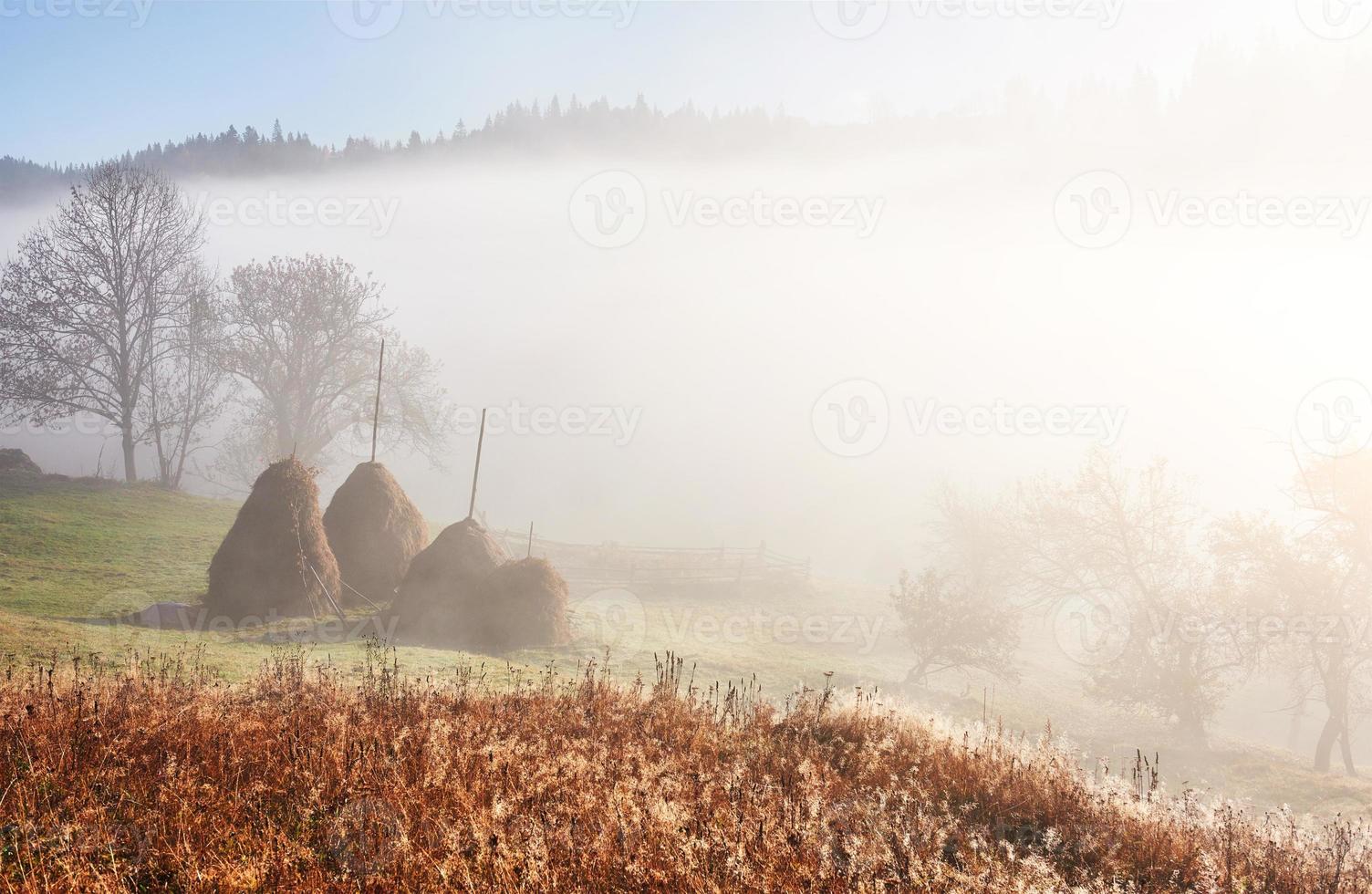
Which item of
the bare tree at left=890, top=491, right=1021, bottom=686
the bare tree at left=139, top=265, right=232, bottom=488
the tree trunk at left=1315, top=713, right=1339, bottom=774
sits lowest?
the tree trunk at left=1315, top=713, right=1339, bottom=774

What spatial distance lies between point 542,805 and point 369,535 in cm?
1683

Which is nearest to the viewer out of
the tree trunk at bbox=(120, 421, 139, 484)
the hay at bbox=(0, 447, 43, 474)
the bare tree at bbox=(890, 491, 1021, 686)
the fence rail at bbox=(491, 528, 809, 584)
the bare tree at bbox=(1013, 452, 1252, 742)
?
the bare tree at bbox=(1013, 452, 1252, 742)

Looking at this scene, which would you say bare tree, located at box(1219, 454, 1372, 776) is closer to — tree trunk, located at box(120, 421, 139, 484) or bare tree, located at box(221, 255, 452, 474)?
bare tree, located at box(221, 255, 452, 474)

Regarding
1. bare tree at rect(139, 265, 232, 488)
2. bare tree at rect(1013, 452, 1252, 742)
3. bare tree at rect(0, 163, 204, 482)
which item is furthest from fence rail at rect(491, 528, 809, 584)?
bare tree at rect(0, 163, 204, 482)

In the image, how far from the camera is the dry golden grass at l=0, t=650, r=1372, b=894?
12.3 ft

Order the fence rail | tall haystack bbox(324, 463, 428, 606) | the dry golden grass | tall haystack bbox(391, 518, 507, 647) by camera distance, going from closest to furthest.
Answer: the dry golden grass, tall haystack bbox(391, 518, 507, 647), tall haystack bbox(324, 463, 428, 606), the fence rail

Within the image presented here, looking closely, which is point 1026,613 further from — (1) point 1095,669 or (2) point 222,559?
(2) point 222,559

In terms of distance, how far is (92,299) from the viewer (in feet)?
101

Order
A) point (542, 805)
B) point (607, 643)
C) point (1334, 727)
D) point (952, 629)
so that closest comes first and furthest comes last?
point (542, 805), point (1334, 727), point (607, 643), point (952, 629)

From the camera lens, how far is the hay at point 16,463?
28.2 m

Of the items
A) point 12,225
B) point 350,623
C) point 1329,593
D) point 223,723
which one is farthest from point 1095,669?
point 12,225

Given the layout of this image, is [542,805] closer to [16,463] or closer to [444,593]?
[444,593]

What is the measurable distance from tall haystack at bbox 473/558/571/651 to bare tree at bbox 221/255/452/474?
20.0m

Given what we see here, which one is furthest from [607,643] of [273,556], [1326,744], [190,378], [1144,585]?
[190,378]
